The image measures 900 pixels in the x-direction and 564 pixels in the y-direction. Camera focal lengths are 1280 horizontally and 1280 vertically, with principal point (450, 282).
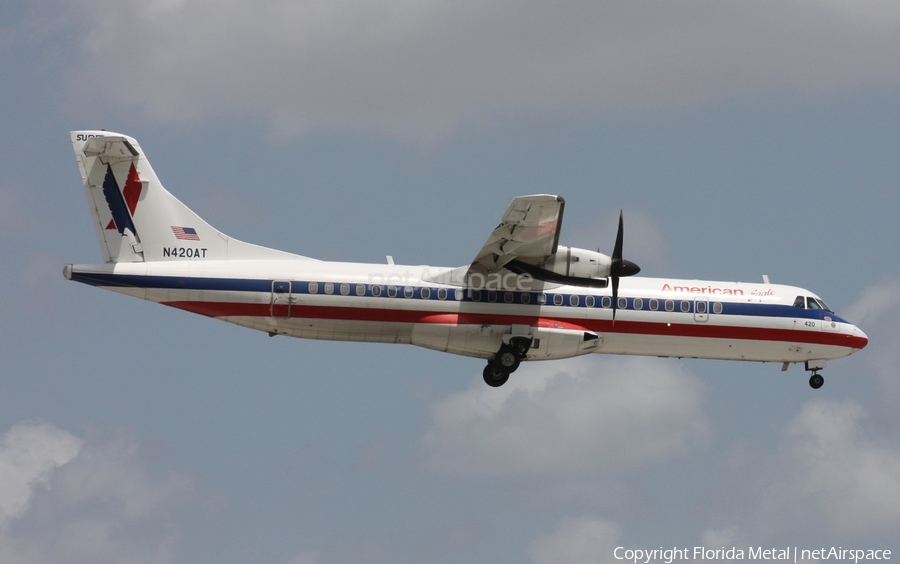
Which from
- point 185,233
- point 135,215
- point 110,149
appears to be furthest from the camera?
point 185,233

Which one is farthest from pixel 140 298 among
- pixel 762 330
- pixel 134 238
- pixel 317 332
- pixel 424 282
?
pixel 762 330

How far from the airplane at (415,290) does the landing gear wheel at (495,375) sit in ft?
0.10

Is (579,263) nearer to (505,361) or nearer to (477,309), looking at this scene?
(477,309)

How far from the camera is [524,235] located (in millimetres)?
36625

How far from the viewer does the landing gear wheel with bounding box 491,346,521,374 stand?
3859cm

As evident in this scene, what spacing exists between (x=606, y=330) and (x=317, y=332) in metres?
8.79

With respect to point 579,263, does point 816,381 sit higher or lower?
lower

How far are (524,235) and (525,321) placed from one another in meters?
3.24

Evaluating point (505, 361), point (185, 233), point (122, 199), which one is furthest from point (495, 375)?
point (122, 199)

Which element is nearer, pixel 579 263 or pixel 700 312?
pixel 579 263

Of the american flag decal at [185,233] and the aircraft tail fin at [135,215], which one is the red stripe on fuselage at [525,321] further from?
the american flag decal at [185,233]

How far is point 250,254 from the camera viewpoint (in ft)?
126

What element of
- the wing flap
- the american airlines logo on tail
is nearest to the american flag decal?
the american airlines logo on tail

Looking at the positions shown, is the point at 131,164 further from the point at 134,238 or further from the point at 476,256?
the point at 476,256
